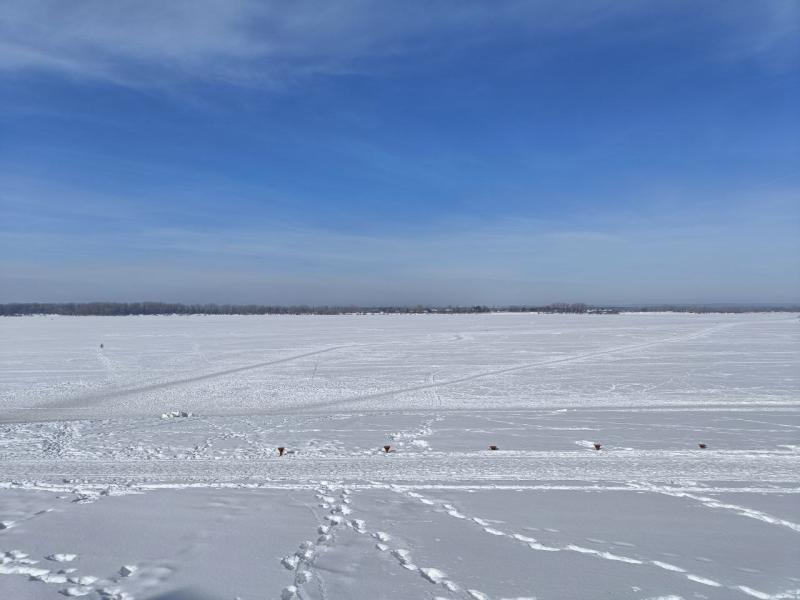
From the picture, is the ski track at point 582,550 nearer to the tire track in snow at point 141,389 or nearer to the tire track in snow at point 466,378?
the tire track in snow at point 466,378

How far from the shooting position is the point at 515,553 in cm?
520

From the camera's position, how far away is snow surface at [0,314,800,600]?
471 cm

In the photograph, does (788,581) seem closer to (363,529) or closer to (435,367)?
(363,529)

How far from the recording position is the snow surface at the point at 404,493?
185 inches

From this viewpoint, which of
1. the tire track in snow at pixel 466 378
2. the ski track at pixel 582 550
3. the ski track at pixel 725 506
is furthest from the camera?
the tire track in snow at pixel 466 378

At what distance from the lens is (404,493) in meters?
6.98

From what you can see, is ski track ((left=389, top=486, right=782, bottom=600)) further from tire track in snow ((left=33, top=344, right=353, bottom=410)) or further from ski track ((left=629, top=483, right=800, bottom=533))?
tire track in snow ((left=33, top=344, right=353, bottom=410))

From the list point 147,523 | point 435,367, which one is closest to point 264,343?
point 435,367

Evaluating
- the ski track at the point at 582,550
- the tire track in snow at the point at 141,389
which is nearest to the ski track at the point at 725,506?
the ski track at the point at 582,550

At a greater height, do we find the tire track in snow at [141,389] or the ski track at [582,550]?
the ski track at [582,550]

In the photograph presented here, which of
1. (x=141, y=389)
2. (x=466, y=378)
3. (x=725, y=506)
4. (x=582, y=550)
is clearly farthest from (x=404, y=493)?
(x=141, y=389)

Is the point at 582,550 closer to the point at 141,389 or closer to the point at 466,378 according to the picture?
the point at 466,378

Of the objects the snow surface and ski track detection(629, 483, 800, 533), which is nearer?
the snow surface

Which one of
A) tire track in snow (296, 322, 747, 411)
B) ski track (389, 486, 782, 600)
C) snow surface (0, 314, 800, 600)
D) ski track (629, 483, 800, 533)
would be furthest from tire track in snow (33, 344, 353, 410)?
ski track (629, 483, 800, 533)
